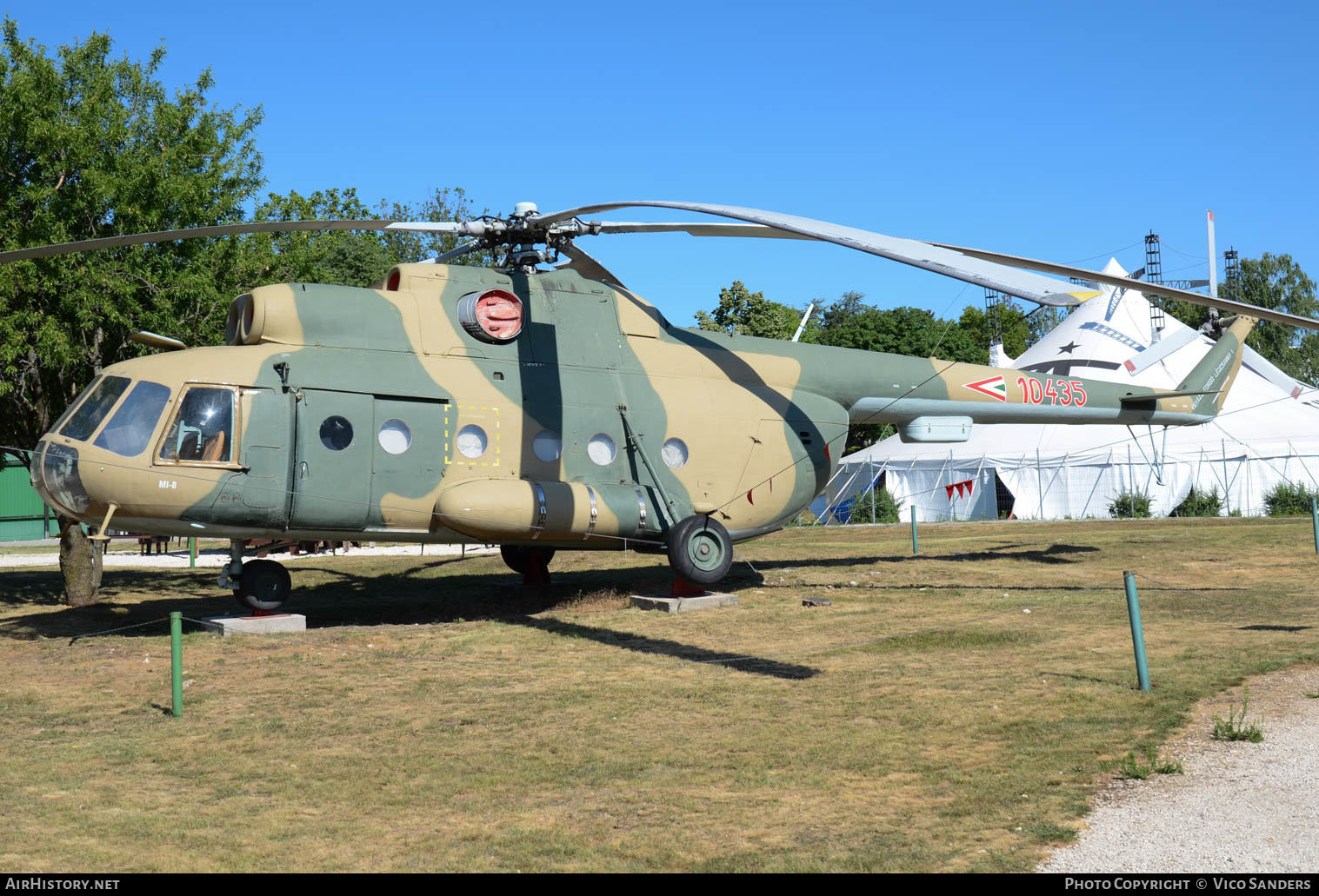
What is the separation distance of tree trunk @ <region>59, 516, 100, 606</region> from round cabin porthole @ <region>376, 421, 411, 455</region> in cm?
705

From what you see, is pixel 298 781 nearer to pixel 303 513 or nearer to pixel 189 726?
pixel 189 726

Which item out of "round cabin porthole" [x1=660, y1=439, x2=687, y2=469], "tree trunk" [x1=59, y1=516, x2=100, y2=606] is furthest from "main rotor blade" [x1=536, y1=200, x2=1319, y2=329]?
"tree trunk" [x1=59, y1=516, x2=100, y2=606]

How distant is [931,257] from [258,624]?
31.2 feet

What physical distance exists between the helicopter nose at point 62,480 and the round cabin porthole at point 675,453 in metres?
7.31

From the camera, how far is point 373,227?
13.6 meters

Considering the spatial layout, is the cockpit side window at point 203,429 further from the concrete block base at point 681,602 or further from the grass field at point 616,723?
the concrete block base at point 681,602

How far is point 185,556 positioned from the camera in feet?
97.9

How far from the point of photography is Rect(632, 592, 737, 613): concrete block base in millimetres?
14992

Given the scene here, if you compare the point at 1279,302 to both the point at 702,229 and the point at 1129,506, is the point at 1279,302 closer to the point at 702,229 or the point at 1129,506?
the point at 1129,506

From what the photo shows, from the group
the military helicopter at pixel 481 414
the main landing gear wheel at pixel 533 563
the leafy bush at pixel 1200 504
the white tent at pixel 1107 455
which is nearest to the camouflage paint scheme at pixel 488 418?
the military helicopter at pixel 481 414

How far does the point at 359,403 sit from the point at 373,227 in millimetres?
2337

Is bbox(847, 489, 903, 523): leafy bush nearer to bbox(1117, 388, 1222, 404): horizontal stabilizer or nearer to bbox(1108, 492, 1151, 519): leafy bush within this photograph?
bbox(1108, 492, 1151, 519): leafy bush
